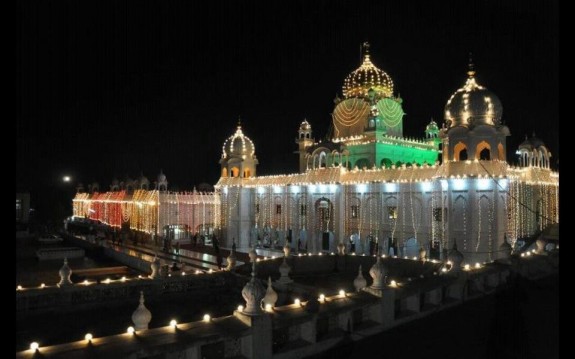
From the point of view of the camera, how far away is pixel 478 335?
9883mm

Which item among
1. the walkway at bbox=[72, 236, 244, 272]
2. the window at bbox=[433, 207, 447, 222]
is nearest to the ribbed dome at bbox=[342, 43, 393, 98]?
the window at bbox=[433, 207, 447, 222]

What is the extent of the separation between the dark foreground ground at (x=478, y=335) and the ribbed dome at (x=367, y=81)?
2477 cm

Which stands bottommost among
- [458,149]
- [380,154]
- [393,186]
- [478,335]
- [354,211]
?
[478,335]

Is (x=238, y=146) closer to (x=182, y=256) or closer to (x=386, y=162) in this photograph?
(x=182, y=256)

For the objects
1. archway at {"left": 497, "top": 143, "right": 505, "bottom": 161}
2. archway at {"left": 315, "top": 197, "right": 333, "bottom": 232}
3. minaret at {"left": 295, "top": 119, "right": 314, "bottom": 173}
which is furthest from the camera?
minaret at {"left": 295, "top": 119, "right": 314, "bottom": 173}

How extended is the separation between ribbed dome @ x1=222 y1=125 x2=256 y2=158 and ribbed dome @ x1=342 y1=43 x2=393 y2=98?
330 inches

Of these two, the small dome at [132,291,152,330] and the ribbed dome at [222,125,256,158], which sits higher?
the ribbed dome at [222,125,256,158]

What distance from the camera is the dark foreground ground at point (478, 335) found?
7.32 metres

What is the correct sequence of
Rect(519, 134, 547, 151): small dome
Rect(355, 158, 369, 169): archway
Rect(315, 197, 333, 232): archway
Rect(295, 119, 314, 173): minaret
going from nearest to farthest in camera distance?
Rect(519, 134, 547, 151): small dome < Rect(315, 197, 333, 232): archway < Rect(355, 158, 369, 169): archway < Rect(295, 119, 314, 173): minaret

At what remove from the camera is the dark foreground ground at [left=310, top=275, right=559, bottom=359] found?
24.0 feet

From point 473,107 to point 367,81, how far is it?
12.0m

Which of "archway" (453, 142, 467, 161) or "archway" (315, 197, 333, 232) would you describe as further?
"archway" (315, 197, 333, 232)

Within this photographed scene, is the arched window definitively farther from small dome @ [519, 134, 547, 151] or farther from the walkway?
the walkway

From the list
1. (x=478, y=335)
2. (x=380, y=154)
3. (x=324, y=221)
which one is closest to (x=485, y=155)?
(x=380, y=154)
